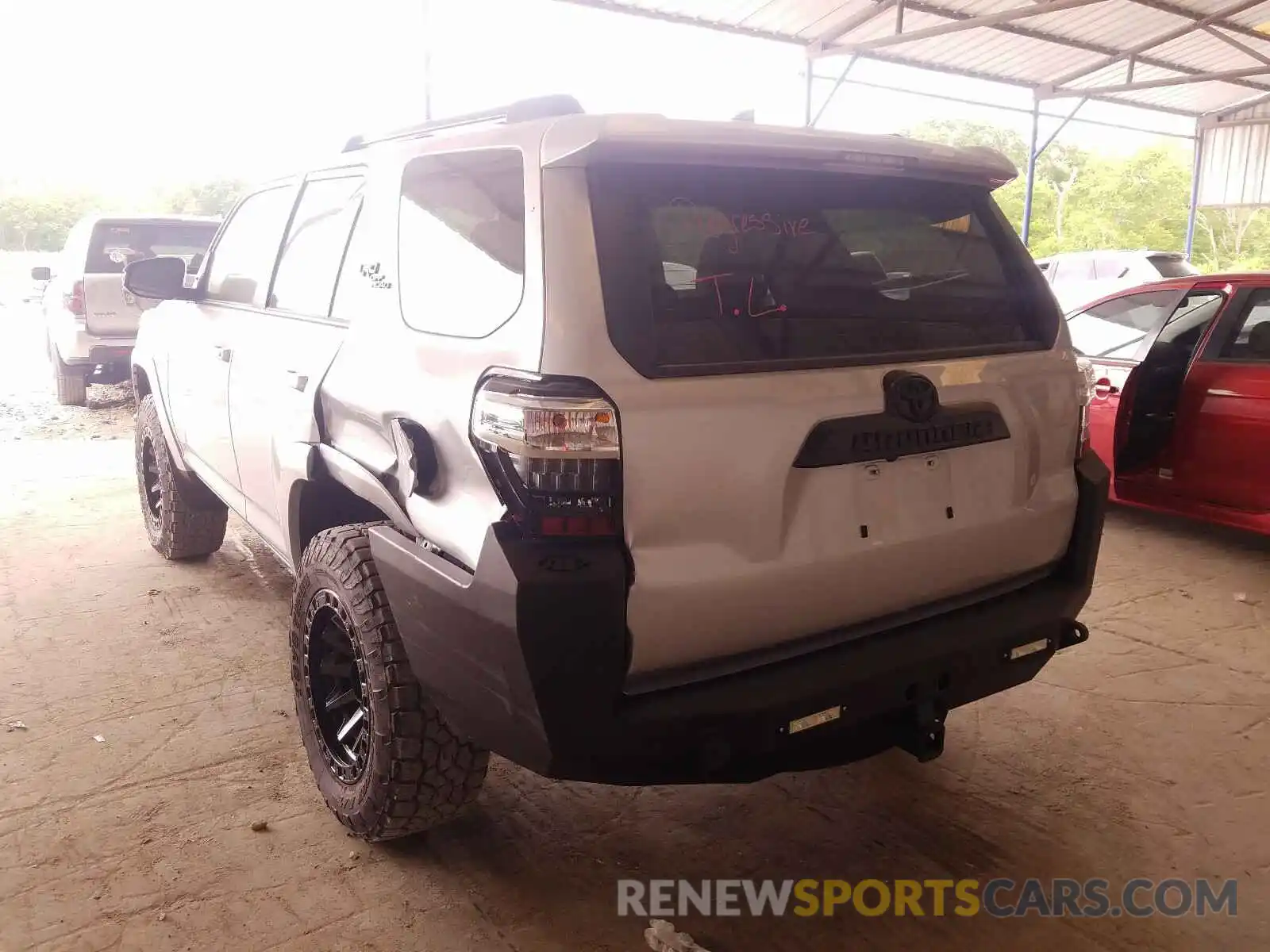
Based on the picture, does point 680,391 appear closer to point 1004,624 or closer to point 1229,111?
point 1004,624

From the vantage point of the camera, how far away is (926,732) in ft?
7.07

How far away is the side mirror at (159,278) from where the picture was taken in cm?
393

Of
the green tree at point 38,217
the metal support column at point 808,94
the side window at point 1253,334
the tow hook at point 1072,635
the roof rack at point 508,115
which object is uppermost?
the metal support column at point 808,94

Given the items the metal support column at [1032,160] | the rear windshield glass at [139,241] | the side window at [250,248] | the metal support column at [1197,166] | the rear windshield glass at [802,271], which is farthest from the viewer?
the metal support column at [1197,166]

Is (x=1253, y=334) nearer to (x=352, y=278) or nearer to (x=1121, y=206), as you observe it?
(x=352, y=278)

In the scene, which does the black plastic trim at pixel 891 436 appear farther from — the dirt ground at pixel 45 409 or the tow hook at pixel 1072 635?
the dirt ground at pixel 45 409

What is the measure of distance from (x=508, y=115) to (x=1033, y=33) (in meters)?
13.8

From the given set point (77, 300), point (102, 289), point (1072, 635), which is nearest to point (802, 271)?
point (1072, 635)

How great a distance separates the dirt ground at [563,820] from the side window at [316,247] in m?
1.40

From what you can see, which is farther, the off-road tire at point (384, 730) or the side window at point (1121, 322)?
the side window at point (1121, 322)

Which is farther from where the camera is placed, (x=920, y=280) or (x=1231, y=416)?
(x=1231, y=416)

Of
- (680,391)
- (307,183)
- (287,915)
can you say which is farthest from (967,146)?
(287,915)

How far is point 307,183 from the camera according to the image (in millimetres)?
3205

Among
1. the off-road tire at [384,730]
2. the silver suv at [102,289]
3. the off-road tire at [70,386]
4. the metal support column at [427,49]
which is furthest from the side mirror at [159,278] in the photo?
the off-road tire at [70,386]
